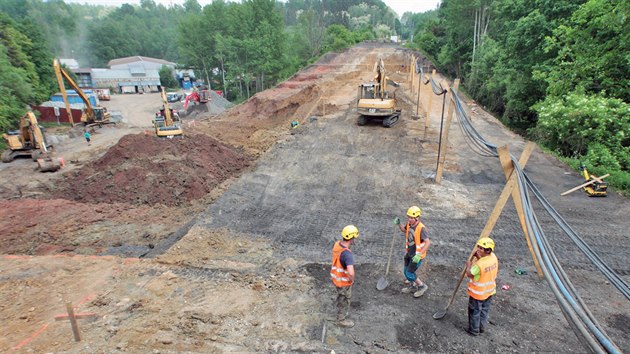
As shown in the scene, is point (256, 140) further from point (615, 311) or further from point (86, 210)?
point (615, 311)

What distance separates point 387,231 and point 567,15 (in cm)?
1618

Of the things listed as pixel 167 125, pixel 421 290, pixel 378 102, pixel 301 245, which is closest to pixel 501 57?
pixel 378 102

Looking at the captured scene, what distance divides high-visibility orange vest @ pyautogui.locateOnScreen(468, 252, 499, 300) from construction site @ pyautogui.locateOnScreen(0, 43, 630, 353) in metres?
0.68

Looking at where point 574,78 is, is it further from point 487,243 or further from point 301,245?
point 301,245

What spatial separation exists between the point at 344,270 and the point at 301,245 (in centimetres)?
324

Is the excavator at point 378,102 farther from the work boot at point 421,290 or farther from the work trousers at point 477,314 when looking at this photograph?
the work trousers at point 477,314

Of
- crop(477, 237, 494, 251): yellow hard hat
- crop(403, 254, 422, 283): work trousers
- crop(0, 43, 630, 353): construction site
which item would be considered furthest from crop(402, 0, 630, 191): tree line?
crop(477, 237, 494, 251): yellow hard hat

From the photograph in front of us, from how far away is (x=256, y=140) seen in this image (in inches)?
783

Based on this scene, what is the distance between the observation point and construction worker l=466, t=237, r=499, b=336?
16.2ft

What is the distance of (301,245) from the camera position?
8609 mm

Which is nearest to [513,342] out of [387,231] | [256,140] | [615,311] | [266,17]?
[615,311]

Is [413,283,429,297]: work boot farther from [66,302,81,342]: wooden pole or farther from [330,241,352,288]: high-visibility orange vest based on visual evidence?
[66,302,81,342]: wooden pole

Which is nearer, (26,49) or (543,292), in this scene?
(543,292)

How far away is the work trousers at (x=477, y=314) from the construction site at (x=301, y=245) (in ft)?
0.54
